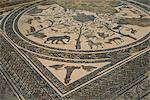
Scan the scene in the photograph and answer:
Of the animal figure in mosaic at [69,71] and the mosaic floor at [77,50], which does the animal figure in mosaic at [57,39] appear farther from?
the animal figure in mosaic at [69,71]

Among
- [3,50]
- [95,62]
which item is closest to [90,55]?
[95,62]

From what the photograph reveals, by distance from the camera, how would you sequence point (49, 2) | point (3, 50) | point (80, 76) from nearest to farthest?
point (80, 76)
point (3, 50)
point (49, 2)

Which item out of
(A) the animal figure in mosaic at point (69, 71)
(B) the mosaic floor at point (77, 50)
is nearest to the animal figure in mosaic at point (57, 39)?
(B) the mosaic floor at point (77, 50)

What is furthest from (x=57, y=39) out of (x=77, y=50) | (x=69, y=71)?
(x=69, y=71)

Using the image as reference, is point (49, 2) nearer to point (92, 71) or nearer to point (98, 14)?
point (98, 14)

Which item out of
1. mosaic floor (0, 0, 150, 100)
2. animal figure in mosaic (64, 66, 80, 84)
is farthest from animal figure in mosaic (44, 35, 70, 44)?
animal figure in mosaic (64, 66, 80, 84)

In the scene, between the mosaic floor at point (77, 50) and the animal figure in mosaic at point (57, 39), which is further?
the animal figure in mosaic at point (57, 39)

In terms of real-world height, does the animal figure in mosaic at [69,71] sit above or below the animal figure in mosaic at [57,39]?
below

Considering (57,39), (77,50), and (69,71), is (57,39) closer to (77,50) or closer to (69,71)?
(77,50)

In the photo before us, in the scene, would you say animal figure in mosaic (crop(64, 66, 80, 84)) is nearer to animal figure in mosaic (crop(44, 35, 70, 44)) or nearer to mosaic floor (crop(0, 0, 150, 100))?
mosaic floor (crop(0, 0, 150, 100))
